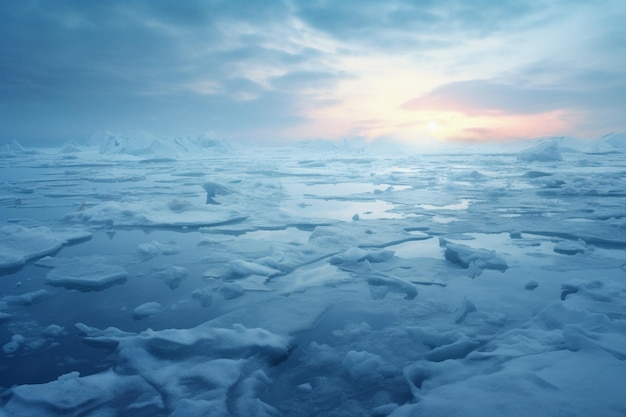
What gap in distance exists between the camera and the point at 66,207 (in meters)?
10.6

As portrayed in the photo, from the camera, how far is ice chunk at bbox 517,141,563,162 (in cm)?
3108

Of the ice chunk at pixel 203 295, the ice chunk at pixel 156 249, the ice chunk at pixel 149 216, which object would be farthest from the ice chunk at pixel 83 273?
the ice chunk at pixel 149 216

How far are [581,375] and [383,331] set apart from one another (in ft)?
4.97

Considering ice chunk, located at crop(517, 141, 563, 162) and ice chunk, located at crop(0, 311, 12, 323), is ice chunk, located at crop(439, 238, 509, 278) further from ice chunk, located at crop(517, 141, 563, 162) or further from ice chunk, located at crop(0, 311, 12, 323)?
ice chunk, located at crop(517, 141, 563, 162)

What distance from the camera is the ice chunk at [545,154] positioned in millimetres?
31078

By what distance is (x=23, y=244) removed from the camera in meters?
5.94

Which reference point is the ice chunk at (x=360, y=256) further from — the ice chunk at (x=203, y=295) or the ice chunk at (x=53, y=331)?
the ice chunk at (x=53, y=331)

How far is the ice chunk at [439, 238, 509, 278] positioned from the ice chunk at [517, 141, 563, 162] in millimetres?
31701

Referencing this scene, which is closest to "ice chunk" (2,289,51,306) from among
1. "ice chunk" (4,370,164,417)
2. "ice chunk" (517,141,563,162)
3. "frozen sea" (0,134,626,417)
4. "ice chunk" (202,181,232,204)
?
"frozen sea" (0,134,626,417)

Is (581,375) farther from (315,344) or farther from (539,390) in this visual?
(315,344)

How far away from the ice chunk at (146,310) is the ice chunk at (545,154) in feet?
116

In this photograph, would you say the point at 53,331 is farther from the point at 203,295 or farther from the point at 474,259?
the point at 474,259

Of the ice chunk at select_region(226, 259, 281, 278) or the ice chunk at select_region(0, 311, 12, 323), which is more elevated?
the ice chunk at select_region(226, 259, 281, 278)

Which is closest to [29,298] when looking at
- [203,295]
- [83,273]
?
[83,273]
